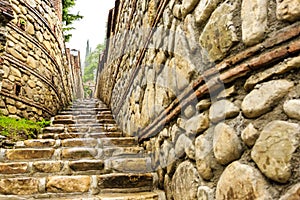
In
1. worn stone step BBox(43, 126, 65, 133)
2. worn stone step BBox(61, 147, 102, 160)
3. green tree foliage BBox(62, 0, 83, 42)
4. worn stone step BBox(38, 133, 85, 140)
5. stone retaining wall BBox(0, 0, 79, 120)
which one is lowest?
worn stone step BBox(61, 147, 102, 160)

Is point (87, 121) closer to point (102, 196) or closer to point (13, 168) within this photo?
point (13, 168)

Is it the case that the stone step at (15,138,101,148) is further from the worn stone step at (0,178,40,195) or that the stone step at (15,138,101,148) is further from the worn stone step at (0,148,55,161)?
the worn stone step at (0,178,40,195)

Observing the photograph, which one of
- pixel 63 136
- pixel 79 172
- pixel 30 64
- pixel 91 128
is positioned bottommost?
pixel 79 172

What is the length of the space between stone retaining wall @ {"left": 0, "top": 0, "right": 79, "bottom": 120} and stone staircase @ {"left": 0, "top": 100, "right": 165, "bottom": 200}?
1.22m

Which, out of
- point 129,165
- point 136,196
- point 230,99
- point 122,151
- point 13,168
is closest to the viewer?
point 230,99

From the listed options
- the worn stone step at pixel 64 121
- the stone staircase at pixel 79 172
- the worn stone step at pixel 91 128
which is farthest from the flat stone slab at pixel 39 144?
the worn stone step at pixel 64 121

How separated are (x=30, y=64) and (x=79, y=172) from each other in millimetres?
2716

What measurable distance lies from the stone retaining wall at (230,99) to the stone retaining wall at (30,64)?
2760mm

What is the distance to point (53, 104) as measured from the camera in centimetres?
533

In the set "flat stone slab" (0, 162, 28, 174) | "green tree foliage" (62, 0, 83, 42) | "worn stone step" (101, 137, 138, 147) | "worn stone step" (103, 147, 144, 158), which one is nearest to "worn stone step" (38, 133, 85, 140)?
"worn stone step" (101, 137, 138, 147)

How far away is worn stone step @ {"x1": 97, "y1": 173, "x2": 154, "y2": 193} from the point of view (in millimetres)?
2145

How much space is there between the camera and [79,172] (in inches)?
94.3

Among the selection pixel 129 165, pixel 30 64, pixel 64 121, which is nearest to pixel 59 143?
pixel 129 165

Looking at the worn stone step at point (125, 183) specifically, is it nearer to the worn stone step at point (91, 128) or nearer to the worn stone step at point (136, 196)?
the worn stone step at point (136, 196)
